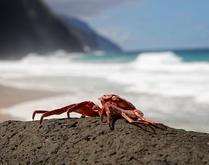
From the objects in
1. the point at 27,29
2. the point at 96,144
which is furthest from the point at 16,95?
the point at 27,29

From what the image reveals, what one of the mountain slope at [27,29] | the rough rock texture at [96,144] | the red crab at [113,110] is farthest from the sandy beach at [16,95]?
the mountain slope at [27,29]

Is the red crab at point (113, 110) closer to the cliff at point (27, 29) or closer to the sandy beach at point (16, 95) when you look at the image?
the sandy beach at point (16, 95)

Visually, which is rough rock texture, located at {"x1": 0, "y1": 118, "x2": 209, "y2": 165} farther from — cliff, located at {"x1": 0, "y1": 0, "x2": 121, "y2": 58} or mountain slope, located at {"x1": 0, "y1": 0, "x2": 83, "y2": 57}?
mountain slope, located at {"x1": 0, "y1": 0, "x2": 83, "y2": 57}

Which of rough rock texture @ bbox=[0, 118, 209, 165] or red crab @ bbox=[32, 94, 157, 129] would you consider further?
red crab @ bbox=[32, 94, 157, 129]

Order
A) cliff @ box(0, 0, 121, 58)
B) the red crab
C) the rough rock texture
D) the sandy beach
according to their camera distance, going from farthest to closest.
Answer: cliff @ box(0, 0, 121, 58), the sandy beach, the red crab, the rough rock texture

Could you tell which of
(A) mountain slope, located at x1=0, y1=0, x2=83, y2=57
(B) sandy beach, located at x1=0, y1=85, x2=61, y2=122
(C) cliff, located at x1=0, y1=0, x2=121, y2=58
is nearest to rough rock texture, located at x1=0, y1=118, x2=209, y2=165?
(B) sandy beach, located at x1=0, y1=85, x2=61, y2=122

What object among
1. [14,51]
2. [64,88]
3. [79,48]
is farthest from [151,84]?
[79,48]

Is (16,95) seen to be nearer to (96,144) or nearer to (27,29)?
(96,144)
